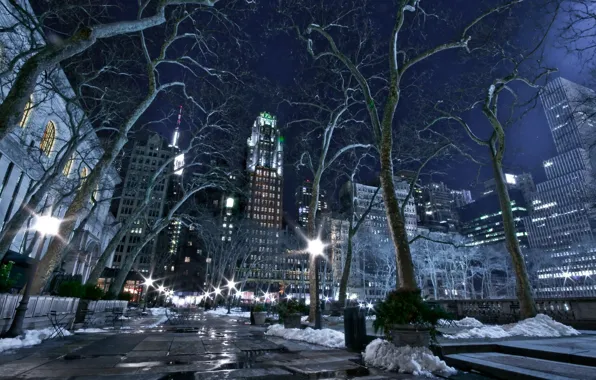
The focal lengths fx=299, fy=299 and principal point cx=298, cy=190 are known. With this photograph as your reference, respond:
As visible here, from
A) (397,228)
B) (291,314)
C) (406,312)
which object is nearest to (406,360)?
(406,312)

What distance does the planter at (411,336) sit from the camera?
6.66 m

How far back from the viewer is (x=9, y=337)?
9.47 metres

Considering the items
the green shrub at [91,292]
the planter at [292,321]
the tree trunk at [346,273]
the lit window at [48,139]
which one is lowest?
the planter at [292,321]

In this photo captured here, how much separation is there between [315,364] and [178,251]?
405 ft

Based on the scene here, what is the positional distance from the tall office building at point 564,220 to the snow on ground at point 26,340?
2312 cm

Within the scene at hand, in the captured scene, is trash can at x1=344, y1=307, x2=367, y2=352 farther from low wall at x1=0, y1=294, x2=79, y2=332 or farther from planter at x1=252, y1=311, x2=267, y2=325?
planter at x1=252, y1=311, x2=267, y2=325

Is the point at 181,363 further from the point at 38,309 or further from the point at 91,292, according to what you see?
the point at 91,292

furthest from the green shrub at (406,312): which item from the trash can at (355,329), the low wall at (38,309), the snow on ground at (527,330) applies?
the low wall at (38,309)

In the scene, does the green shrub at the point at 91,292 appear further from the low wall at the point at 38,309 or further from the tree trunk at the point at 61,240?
the tree trunk at the point at 61,240

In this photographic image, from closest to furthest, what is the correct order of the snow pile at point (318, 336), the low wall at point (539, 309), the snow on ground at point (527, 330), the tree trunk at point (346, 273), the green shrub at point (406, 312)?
1. the green shrub at point (406, 312)
2. the snow on ground at point (527, 330)
3. the snow pile at point (318, 336)
4. the low wall at point (539, 309)
5. the tree trunk at point (346, 273)

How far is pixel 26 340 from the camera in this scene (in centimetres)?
935

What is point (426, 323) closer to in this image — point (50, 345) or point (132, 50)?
point (50, 345)

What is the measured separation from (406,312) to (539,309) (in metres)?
12.3

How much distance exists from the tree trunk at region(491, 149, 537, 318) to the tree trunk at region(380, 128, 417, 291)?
24.6 feet
